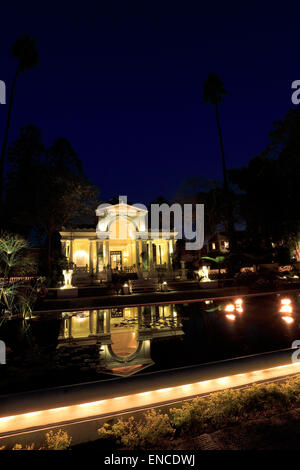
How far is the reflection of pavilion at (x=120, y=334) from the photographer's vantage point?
5379 mm

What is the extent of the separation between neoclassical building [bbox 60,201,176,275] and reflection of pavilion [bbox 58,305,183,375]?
12863 mm

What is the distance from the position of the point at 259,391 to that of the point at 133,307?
36.0 ft

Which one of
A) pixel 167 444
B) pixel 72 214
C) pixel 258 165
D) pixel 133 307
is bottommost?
pixel 133 307

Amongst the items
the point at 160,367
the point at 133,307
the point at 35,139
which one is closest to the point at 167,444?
the point at 160,367

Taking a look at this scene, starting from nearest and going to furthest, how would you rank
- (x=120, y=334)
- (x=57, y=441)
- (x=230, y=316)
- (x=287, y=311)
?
(x=57, y=441), (x=120, y=334), (x=230, y=316), (x=287, y=311)

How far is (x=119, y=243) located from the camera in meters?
27.2

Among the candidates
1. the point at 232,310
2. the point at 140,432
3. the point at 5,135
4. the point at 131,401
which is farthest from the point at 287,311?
the point at 5,135

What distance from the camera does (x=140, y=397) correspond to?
11.0 feet

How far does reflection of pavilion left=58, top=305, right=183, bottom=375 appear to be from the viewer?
5.38m

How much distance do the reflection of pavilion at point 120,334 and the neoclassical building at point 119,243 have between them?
12.9 m

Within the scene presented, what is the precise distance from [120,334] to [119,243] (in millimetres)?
19684

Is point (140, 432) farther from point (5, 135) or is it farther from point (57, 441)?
point (5, 135)

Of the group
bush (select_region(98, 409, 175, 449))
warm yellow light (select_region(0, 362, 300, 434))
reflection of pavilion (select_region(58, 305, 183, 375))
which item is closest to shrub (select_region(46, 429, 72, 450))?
warm yellow light (select_region(0, 362, 300, 434))

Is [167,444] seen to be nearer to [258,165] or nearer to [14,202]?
[14,202]
